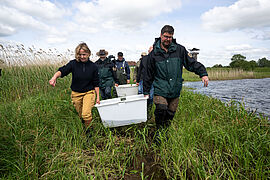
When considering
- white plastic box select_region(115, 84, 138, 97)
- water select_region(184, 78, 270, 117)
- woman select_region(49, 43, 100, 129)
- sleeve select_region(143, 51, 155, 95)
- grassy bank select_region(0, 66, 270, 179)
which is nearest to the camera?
grassy bank select_region(0, 66, 270, 179)

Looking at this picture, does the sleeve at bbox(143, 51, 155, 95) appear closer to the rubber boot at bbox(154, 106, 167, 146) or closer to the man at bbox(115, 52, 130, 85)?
the rubber boot at bbox(154, 106, 167, 146)

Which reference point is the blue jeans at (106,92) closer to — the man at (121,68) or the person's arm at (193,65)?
the man at (121,68)

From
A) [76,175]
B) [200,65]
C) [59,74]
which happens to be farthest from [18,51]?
[200,65]

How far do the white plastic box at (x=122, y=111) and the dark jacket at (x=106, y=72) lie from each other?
2027mm

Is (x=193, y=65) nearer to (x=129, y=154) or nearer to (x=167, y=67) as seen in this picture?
(x=167, y=67)

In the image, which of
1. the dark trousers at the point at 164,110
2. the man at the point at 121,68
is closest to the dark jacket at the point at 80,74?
the dark trousers at the point at 164,110

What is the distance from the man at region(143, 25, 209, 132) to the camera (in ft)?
7.24

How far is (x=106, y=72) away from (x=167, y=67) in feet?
8.31

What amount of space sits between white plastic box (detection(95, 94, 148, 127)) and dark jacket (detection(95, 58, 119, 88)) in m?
2.03

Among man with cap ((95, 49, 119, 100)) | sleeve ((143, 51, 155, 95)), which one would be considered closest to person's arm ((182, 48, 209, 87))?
sleeve ((143, 51, 155, 95))

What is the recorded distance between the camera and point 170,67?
220cm

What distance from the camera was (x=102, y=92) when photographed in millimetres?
4523

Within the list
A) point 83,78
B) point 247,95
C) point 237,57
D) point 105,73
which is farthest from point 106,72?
point 237,57

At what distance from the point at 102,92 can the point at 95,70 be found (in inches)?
70.6
